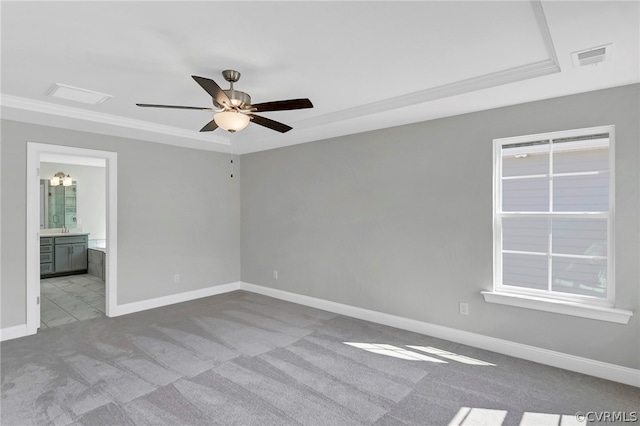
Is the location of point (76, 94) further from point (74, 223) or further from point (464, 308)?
point (74, 223)

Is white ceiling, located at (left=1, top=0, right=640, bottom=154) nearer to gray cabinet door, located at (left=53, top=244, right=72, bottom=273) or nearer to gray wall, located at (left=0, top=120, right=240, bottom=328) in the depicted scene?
gray wall, located at (left=0, top=120, right=240, bottom=328)

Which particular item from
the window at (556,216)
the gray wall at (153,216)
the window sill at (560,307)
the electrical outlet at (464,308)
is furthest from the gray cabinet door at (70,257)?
the window at (556,216)

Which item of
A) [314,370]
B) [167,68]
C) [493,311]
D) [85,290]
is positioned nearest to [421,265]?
[493,311]

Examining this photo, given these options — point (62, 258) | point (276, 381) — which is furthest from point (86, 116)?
point (62, 258)

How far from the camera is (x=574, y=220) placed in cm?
307

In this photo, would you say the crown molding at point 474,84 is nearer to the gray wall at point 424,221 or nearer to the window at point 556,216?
the gray wall at point 424,221

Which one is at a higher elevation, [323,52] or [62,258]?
[323,52]

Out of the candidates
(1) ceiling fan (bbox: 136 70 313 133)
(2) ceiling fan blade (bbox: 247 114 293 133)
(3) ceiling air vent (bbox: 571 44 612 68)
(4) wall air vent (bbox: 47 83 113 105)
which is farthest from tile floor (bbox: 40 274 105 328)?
(3) ceiling air vent (bbox: 571 44 612 68)

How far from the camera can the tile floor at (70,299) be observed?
174 inches

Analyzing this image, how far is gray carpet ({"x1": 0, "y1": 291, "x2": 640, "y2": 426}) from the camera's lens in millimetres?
2357

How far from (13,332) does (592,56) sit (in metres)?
5.89

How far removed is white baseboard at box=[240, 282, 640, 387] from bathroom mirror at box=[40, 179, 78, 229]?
19.9 feet

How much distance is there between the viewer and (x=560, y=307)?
300 cm

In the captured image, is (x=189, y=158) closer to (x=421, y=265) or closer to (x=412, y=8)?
(x=421, y=265)
